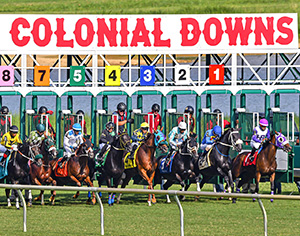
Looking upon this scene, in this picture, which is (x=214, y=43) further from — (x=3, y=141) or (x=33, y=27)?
(x=3, y=141)

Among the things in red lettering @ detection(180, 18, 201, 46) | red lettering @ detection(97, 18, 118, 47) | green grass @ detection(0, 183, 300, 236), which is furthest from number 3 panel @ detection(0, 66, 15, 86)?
green grass @ detection(0, 183, 300, 236)

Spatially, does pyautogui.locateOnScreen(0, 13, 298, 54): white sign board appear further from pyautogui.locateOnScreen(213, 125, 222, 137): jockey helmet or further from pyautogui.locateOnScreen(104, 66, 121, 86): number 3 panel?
pyautogui.locateOnScreen(213, 125, 222, 137): jockey helmet

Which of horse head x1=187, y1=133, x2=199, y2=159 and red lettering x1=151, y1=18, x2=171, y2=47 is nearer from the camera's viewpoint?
horse head x1=187, y1=133, x2=199, y2=159

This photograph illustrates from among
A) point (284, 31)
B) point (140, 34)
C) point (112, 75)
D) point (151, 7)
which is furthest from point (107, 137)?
point (151, 7)

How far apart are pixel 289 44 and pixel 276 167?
6722 millimetres

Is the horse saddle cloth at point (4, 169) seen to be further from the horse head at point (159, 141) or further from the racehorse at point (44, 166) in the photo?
the horse head at point (159, 141)

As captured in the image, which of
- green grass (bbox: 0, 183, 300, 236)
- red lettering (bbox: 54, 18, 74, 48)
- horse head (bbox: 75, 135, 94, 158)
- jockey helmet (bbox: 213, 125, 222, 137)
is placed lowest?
green grass (bbox: 0, 183, 300, 236)

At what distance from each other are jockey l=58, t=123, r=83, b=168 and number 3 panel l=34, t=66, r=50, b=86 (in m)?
4.22

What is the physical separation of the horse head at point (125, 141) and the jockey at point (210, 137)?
6.68 feet

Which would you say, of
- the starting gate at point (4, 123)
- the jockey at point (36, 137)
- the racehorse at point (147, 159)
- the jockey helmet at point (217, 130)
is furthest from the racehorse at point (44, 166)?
the jockey helmet at point (217, 130)

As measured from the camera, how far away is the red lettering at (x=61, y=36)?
902 inches

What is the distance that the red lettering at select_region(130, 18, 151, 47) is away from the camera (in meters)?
23.0

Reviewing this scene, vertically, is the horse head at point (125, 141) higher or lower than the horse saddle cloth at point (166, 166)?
higher

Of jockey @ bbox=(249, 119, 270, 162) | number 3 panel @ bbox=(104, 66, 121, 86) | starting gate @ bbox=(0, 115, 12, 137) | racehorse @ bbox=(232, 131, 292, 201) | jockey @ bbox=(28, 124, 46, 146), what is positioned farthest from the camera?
number 3 panel @ bbox=(104, 66, 121, 86)
